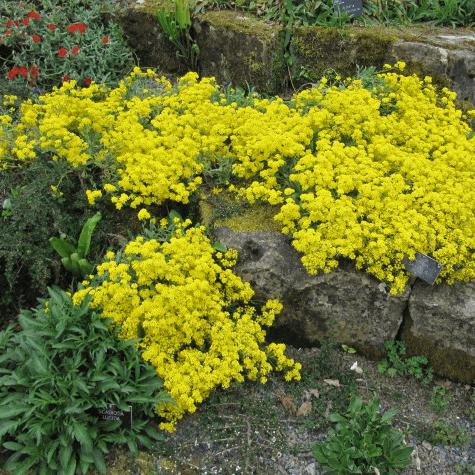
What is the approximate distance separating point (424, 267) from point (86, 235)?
258 cm

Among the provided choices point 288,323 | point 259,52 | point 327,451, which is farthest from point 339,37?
point 327,451

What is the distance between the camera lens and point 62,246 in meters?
4.04

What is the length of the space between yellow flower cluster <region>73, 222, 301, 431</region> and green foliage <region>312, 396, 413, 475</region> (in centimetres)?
52

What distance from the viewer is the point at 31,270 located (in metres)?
3.94

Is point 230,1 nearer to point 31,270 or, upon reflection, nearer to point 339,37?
point 339,37

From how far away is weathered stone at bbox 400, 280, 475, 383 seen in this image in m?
3.67

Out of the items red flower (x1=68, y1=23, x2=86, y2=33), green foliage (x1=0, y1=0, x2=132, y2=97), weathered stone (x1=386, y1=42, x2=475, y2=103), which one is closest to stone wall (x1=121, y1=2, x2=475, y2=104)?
weathered stone (x1=386, y1=42, x2=475, y2=103)

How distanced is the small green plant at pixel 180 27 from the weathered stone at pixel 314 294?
12.1 ft

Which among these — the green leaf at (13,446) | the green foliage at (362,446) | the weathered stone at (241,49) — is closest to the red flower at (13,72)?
the weathered stone at (241,49)

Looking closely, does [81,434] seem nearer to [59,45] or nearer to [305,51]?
[305,51]

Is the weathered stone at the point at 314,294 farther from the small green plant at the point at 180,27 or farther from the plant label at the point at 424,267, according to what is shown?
the small green plant at the point at 180,27

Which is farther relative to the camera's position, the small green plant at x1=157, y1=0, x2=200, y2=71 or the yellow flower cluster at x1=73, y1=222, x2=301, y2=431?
the small green plant at x1=157, y1=0, x2=200, y2=71

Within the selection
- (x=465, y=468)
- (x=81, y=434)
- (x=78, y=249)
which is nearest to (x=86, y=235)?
(x=78, y=249)

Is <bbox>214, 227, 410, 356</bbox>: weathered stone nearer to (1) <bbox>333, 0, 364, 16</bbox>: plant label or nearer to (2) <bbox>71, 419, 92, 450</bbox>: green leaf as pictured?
(2) <bbox>71, 419, 92, 450</bbox>: green leaf
